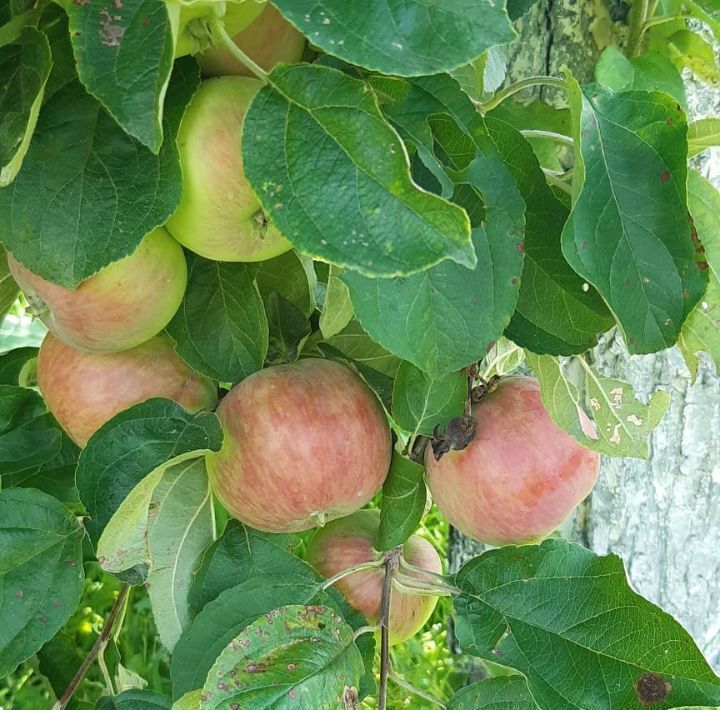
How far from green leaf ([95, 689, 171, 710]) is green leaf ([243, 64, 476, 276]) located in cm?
57

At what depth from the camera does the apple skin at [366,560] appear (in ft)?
2.56

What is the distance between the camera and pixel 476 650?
2.19 ft

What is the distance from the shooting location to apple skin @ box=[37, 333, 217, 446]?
0.69 metres

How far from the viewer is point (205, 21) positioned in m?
0.45

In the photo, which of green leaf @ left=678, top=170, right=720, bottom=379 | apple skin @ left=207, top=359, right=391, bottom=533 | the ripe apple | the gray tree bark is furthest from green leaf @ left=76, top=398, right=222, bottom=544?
the gray tree bark

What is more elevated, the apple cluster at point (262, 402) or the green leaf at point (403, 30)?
the green leaf at point (403, 30)

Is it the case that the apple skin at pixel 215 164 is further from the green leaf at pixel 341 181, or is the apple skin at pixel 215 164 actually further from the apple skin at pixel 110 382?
the apple skin at pixel 110 382

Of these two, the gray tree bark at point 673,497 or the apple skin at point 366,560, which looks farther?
the gray tree bark at point 673,497

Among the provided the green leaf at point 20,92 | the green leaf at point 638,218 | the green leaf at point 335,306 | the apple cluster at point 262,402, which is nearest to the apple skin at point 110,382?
the apple cluster at point 262,402

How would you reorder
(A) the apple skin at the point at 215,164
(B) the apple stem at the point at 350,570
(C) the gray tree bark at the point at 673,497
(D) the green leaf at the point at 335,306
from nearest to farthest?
(A) the apple skin at the point at 215,164
(D) the green leaf at the point at 335,306
(B) the apple stem at the point at 350,570
(C) the gray tree bark at the point at 673,497

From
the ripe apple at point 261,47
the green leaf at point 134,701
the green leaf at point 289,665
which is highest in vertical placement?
the ripe apple at point 261,47

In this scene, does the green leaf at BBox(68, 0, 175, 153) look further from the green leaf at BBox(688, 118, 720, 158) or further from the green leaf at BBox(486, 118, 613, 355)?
the green leaf at BBox(688, 118, 720, 158)

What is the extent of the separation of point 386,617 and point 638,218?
0.41 metres

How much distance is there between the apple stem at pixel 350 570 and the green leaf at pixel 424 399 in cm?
14
